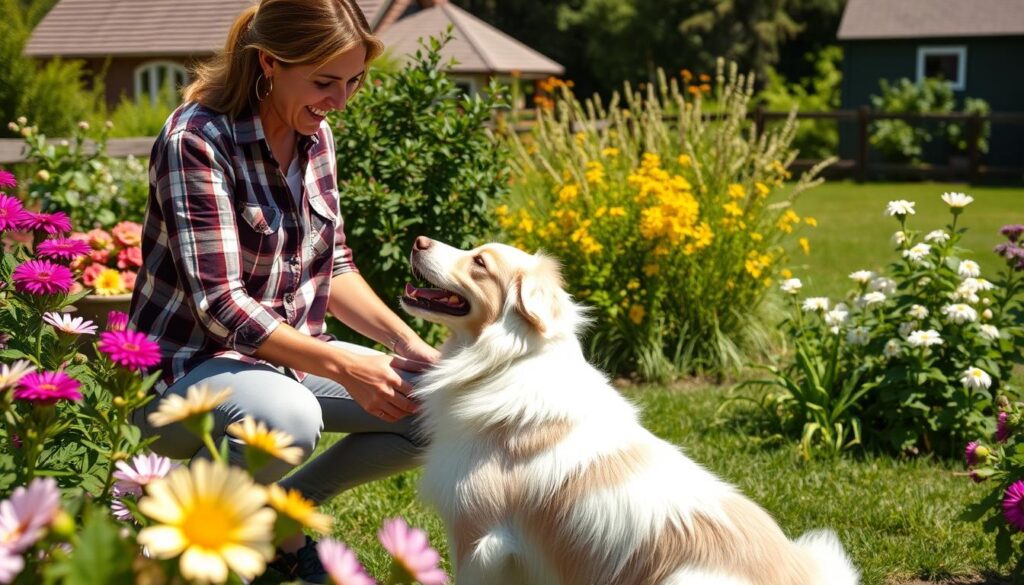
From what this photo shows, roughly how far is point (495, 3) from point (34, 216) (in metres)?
43.5

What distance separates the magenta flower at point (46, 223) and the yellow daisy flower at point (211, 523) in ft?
5.46

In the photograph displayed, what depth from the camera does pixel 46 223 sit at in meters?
2.59

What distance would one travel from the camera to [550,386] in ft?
8.86

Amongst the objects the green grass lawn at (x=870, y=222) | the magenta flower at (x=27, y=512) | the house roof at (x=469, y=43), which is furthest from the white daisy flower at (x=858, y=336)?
the house roof at (x=469, y=43)

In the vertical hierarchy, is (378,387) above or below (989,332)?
above

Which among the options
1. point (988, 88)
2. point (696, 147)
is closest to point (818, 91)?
point (988, 88)

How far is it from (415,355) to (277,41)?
1096 millimetres

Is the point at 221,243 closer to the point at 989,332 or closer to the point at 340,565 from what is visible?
the point at 340,565

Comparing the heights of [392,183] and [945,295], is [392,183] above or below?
above

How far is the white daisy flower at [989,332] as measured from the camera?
4.46 m

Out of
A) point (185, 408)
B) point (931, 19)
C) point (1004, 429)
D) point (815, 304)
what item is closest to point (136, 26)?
point (931, 19)

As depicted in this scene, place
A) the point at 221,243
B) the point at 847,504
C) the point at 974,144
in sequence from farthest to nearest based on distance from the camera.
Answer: the point at 974,144 < the point at 847,504 < the point at 221,243

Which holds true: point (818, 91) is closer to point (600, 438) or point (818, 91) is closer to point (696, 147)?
point (696, 147)

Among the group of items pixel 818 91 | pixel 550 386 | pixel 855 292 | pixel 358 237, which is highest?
pixel 550 386
